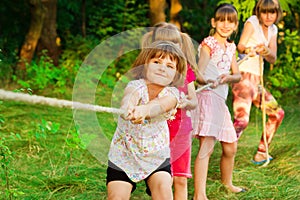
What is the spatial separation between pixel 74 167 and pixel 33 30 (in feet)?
13.3

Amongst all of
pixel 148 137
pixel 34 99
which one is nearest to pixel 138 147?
pixel 148 137

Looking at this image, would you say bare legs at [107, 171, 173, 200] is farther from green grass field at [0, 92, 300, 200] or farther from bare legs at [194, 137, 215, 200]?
bare legs at [194, 137, 215, 200]

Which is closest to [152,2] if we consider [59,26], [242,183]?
[59,26]

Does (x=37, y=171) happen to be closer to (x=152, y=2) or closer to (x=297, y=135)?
(x=297, y=135)

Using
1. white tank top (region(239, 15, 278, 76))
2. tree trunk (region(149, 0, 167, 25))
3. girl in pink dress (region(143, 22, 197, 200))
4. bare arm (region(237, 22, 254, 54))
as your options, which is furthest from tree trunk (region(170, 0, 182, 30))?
girl in pink dress (region(143, 22, 197, 200))

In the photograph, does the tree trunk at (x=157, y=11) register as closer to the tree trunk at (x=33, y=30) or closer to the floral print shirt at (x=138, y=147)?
the tree trunk at (x=33, y=30)

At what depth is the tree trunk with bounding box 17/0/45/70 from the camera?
7734 millimetres

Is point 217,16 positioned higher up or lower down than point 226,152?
higher up

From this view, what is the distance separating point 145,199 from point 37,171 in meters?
0.86

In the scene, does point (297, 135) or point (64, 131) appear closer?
point (64, 131)

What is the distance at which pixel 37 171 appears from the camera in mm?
4078

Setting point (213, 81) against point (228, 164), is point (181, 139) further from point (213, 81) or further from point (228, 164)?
point (228, 164)

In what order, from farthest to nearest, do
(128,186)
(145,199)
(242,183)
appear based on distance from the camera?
1. (242,183)
2. (145,199)
3. (128,186)

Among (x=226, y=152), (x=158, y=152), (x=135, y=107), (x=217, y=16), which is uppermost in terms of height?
(x=217, y=16)
